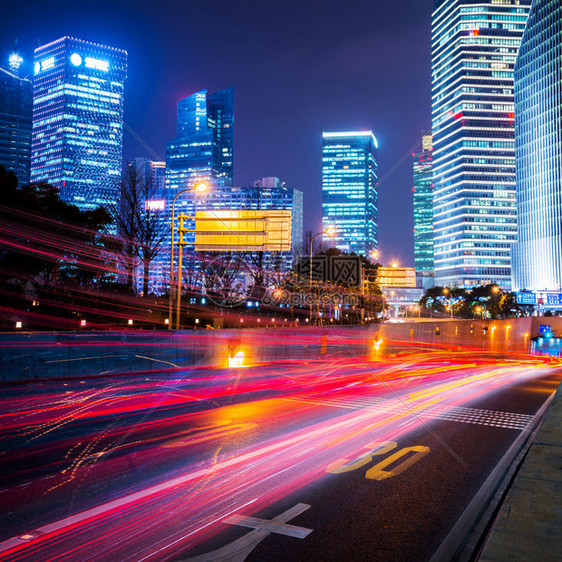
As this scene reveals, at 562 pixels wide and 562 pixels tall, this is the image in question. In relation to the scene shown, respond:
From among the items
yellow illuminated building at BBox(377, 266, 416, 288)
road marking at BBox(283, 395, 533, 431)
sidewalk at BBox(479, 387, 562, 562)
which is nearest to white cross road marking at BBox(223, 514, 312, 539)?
sidewalk at BBox(479, 387, 562, 562)

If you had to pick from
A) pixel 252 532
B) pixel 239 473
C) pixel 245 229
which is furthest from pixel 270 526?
pixel 245 229

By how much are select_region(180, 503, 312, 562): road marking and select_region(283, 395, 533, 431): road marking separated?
7564 mm

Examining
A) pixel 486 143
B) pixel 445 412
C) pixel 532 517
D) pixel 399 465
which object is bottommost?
pixel 445 412

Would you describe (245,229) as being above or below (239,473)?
above

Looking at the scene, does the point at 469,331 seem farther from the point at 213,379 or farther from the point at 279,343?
the point at 213,379

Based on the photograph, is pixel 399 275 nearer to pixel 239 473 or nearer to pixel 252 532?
pixel 239 473

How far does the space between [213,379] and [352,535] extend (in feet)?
46.6

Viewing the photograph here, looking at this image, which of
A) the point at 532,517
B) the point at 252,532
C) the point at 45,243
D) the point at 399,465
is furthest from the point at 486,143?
the point at 252,532

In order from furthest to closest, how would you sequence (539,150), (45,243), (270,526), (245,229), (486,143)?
1. (486,143)
2. (539,150)
3. (45,243)
4. (245,229)
5. (270,526)

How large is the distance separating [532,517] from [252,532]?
2941 mm

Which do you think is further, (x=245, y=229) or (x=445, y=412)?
(x=245, y=229)

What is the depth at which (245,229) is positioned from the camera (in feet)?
97.2

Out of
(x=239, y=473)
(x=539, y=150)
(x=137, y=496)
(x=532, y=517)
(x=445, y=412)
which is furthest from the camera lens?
(x=539, y=150)

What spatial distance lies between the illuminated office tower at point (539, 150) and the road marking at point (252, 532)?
16050 centimetres
